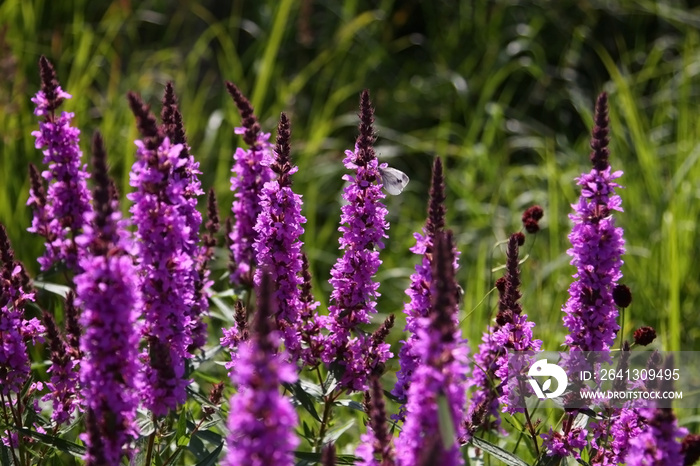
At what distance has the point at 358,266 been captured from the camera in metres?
3.31

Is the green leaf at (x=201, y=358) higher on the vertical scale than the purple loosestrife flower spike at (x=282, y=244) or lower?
lower

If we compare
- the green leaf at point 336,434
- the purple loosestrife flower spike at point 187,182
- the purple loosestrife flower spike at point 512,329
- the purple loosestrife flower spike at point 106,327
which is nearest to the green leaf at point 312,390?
the green leaf at point 336,434

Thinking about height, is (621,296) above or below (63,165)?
below

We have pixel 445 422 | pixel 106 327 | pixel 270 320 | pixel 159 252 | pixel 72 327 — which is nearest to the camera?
pixel 445 422

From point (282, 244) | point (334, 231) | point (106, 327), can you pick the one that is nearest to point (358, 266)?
point (282, 244)

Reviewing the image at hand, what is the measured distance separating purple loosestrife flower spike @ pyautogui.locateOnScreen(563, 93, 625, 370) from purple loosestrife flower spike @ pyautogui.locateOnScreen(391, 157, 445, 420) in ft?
1.92

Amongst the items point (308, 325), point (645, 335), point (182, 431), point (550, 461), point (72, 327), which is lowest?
point (182, 431)

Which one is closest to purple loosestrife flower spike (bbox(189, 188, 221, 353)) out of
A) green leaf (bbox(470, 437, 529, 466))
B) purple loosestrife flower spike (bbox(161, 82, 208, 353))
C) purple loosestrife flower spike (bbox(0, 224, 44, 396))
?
purple loosestrife flower spike (bbox(161, 82, 208, 353))

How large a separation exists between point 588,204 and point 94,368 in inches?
76.0

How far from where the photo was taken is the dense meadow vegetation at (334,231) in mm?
2480

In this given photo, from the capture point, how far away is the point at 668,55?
10.8 metres

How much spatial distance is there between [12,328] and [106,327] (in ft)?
3.12

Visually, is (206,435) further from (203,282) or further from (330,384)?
(203,282)

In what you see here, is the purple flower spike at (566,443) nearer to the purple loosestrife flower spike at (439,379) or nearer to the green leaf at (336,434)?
the green leaf at (336,434)
